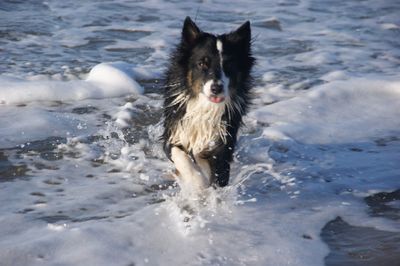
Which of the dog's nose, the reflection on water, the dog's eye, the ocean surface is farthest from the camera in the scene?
the dog's eye

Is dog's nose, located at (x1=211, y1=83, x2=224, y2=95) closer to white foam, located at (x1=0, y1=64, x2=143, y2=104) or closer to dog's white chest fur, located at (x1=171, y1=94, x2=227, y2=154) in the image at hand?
dog's white chest fur, located at (x1=171, y1=94, x2=227, y2=154)

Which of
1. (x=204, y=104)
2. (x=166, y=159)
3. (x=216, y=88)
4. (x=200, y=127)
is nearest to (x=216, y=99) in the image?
(x=216, y=88)

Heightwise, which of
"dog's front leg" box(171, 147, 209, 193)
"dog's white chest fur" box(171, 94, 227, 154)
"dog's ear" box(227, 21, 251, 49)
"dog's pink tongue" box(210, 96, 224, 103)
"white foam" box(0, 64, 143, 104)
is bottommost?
"white foam" box(0, 64, 143, 104)

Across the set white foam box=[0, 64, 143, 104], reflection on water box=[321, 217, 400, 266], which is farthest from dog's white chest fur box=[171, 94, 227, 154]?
white foam box=[0, 64, 143, 104]

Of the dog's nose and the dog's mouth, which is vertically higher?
the dog's nose

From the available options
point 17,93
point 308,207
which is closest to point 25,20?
point 17,93

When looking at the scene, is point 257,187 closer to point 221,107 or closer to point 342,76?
point 221,107

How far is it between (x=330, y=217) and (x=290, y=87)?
354cm

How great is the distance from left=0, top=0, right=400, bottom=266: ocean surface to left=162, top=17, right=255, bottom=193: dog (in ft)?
0.73

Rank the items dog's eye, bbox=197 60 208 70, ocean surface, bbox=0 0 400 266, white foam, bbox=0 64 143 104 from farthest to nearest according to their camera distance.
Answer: white foam, bbox=0 64 143 104, dog's eye, bbox=197 60 208 70, ocean surface, bbox=0 0 400 266

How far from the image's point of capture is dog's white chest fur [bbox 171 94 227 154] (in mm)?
5277

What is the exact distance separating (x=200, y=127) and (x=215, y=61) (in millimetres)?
597

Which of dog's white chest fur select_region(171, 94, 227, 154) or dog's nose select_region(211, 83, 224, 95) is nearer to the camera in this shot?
dog's nose select_region(211, 83, 224, 95)

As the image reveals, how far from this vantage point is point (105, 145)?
6.01 metres
